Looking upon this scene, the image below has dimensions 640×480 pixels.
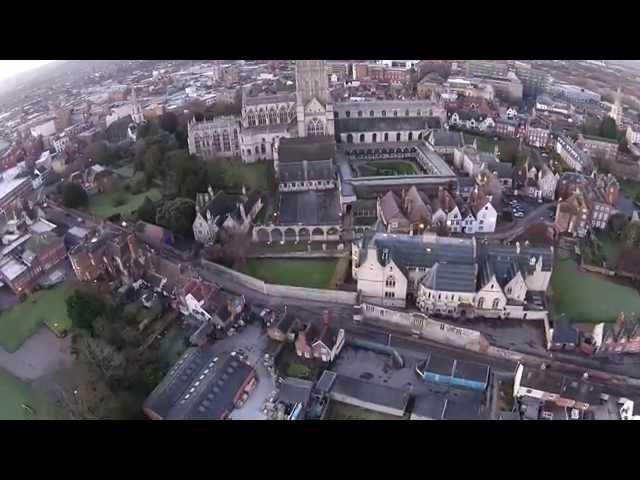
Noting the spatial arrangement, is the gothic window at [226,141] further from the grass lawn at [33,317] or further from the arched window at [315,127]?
the grass lawn at [33,317]

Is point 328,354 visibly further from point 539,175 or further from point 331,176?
point 539,175

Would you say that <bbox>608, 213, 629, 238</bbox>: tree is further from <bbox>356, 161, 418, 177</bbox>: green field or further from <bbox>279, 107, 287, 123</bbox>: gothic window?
<bbox>279, 107, 287, 123</bbox>: gothic window

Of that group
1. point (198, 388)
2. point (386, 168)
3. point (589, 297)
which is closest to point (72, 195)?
point (198, 388)

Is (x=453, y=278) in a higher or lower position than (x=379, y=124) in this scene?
lower

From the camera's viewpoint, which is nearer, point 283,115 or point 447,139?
point 447,139

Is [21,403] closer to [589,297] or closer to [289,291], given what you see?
[289,291]

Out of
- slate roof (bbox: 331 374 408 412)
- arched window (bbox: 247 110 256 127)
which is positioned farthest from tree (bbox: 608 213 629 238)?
arched window (bbox: 247 110 256 127)
